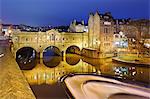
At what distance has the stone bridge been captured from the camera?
1820 centimetres

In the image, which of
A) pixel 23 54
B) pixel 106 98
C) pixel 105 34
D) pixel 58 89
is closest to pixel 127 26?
pixel 105 34

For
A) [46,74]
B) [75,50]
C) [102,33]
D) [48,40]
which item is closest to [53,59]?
[48,40]

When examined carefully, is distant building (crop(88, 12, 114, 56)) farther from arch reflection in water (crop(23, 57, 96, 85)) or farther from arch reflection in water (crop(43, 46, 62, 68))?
arch reflection in water (crop(23, 57, 96, 85))

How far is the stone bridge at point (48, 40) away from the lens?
18203mm

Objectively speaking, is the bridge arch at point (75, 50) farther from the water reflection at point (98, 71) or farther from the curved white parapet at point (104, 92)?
the curved white parapet at point (104, 92)

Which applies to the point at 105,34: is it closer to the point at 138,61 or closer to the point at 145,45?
the point at 145,45

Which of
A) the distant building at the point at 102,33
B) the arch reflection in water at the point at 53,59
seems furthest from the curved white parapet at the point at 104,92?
the distant building at the point at 102,33

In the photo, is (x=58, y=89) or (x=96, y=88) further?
(x=58, y=89)

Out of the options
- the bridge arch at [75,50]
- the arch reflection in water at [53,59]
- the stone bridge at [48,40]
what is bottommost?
the arch reflection in water at [53,59]

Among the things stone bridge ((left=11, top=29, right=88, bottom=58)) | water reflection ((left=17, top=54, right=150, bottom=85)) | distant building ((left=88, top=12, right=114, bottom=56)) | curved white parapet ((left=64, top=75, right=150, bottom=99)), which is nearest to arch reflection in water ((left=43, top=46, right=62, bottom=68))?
stone bridge ((left=11, top=29, right=88, bottom=58))

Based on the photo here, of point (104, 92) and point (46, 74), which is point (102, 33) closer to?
point (46, 74)

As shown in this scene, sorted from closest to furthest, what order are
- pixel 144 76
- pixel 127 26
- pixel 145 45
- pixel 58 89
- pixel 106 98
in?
pixel 106 98 → pixel 58 89 → pixel 144 76 → pixel 145 45 → pixel 127 26

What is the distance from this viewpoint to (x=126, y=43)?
20.5m

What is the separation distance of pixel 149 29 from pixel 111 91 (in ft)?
50.1
